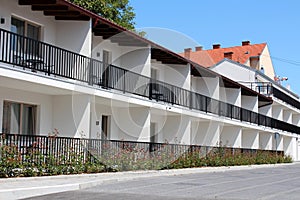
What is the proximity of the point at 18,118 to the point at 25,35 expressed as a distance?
10.2 ft

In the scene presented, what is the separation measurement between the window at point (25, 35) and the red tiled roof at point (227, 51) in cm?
4237

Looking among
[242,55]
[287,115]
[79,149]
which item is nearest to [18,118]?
[79,149]

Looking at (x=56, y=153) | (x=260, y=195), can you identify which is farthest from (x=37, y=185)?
(x=260, y=195)

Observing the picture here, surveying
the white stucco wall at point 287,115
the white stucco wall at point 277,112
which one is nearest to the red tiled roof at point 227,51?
the white stucco wall at point 287,115

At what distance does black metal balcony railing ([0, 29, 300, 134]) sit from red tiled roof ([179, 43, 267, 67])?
30924mm

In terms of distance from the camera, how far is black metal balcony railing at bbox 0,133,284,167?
14.7 meters

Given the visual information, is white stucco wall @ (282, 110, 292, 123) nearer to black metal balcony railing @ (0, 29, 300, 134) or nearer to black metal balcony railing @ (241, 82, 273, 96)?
black metal balcony railing @ (241, 82, 273, 96)

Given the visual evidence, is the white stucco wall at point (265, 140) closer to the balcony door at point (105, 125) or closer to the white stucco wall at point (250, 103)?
the white stucco wall at point (250, 103)

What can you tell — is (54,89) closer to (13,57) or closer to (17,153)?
(13,57)

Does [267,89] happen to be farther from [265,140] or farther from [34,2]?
[34,2]

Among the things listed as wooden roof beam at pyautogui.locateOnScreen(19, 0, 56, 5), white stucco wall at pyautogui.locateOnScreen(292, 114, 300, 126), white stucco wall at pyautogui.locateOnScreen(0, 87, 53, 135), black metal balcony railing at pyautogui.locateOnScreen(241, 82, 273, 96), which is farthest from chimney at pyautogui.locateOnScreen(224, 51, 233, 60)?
wooden roof beam at pyautogui.locateOnScreen(19, 0, 56, 5)

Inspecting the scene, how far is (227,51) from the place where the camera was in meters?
67.1

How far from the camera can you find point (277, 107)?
5497 centimetres

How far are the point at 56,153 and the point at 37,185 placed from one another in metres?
3.46
